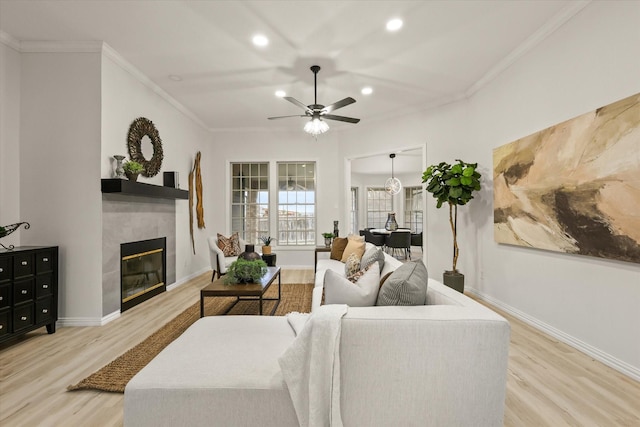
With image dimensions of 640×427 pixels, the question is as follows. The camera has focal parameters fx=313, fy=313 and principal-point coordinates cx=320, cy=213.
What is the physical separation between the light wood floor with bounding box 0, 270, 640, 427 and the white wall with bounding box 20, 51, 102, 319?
1.77 feet

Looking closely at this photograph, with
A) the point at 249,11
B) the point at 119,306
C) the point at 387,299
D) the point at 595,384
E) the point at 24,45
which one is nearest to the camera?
the point at 387,299

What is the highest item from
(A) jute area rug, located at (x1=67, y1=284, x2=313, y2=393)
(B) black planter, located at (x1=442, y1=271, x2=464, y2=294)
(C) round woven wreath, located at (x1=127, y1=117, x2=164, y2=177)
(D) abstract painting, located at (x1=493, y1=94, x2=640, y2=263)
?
(C) round woven wreath, located at (x1=127, y1=117, x2=164, y2=177)

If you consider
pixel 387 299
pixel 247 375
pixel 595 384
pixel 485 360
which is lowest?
pixel 595 384

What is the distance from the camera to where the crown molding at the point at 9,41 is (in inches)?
123

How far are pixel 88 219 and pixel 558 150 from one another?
4.77 m

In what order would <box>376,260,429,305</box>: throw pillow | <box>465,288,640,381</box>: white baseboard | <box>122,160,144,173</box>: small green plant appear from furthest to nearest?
<box>122,160,144,173</box>: small green plant < <box>465,288,640,381</box>: white baseboard < <box>376,260,429,305</box>: throw pillow

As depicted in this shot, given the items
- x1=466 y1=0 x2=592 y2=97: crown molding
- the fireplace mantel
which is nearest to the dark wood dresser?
the fireplace mantel

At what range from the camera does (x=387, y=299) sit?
68.0 inches

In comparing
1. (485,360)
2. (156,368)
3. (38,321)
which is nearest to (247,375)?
(156,368)

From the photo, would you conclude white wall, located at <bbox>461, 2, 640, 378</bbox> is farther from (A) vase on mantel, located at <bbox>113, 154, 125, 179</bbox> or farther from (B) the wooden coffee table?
(A) vase on mantel, located at <bbox>113, 154, 125, 179</bbox>

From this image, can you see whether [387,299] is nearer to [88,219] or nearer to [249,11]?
[249,11]

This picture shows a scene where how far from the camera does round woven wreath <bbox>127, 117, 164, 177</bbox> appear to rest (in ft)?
12.9

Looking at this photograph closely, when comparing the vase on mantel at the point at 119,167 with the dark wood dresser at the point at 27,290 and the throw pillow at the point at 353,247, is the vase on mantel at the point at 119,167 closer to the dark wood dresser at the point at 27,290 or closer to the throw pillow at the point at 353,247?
the dark wood dresser at the point at 27,290

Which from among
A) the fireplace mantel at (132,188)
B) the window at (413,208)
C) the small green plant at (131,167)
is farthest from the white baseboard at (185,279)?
the window at (413,208)
